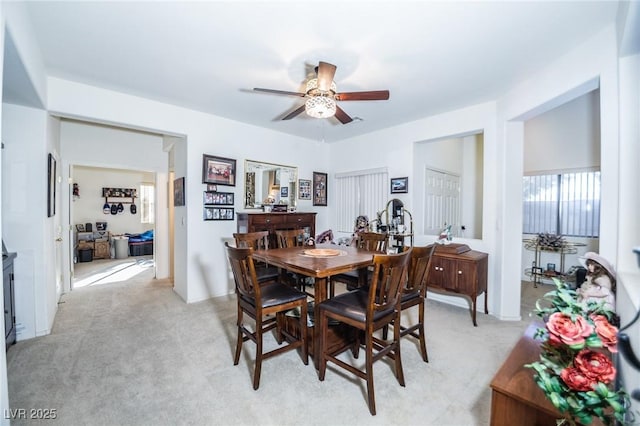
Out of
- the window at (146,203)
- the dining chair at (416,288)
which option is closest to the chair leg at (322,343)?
the dining chair at (416,288)

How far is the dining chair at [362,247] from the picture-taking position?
2.88m

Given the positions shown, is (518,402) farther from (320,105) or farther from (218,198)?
(218,198)

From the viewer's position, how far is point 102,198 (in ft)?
24.0

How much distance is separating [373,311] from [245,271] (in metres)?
0.95

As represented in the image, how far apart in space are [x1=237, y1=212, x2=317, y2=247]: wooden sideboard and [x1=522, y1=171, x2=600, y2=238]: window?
3.42 meters

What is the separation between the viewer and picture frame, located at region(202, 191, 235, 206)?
151 inches

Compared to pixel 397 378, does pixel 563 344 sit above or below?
above

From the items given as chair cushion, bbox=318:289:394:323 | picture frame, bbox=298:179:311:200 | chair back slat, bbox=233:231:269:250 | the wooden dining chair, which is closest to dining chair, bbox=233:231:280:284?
chair back slat, bbox=233:231:269:250

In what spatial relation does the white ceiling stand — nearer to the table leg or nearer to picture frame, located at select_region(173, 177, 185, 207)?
picture frame, located at select_region(173, 177, 185, 207)

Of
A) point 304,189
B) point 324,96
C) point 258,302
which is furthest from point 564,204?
point 258,302

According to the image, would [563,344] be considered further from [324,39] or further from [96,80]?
[96,80]

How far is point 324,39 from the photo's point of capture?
2109mm

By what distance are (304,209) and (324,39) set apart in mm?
3201

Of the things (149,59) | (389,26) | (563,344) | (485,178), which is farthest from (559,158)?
(149,59)
